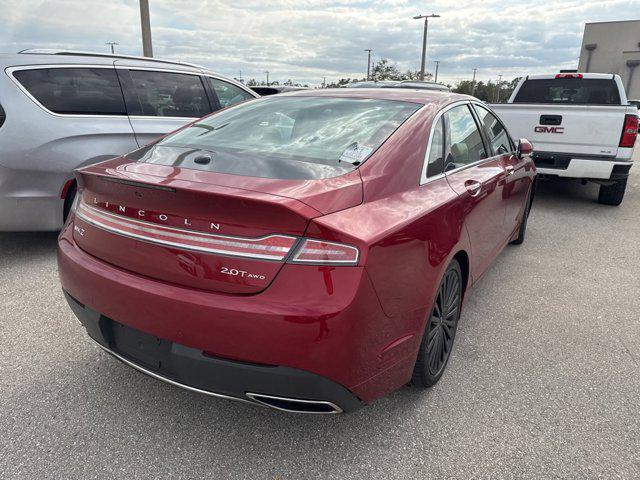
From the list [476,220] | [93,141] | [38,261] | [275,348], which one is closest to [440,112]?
[476,220]

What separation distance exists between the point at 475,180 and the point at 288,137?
116cm

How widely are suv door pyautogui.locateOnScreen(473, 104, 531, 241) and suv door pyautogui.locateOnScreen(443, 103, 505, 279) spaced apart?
5.9 inches

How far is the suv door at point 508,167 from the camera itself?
362 cm

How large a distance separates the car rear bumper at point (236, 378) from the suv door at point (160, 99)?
3153 mm

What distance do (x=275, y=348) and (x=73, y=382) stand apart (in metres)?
1.45

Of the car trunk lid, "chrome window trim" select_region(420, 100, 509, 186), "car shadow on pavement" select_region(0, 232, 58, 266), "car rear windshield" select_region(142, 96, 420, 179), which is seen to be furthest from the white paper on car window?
"car shadow on pavement" select_region(0, 232, 58, 266)

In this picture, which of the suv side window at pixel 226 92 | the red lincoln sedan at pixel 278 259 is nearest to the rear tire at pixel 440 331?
the red lincoln sedan at pixel 278 259

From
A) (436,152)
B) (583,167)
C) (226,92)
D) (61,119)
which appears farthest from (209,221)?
(583,167)

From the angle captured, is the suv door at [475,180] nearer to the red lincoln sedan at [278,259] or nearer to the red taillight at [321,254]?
the red lincoln sedan at [278,259]

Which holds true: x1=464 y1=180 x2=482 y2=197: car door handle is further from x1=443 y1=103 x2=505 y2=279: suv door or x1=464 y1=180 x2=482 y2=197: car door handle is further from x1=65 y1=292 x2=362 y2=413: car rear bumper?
x1=65 y1=292 x2=362 y2=413: car rear bumper

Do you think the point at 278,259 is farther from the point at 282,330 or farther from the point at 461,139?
the point at 461,139

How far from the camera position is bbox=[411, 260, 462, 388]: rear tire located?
2.29 metres

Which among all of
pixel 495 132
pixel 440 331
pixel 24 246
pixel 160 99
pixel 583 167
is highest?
pixel 160 99

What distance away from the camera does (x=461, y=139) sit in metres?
2.96
